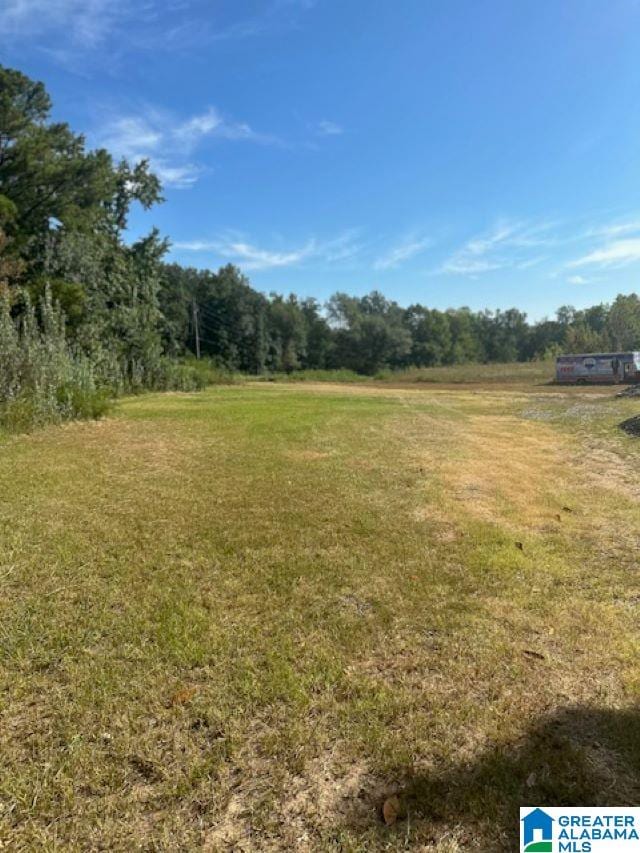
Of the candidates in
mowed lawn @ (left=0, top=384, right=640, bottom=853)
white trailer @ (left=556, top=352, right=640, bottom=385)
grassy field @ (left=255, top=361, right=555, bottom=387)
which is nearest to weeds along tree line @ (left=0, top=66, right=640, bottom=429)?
mowed lawn @ (left=0, top=384, right=640, bottom=853)

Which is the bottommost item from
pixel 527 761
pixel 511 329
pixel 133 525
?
pixel 527 761

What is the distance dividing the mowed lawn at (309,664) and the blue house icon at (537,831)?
0.04 metres

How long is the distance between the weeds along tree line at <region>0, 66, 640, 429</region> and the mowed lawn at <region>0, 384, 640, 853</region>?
4794 mm

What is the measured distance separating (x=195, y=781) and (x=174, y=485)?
3993mm

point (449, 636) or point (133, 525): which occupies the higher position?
point (133, 525)

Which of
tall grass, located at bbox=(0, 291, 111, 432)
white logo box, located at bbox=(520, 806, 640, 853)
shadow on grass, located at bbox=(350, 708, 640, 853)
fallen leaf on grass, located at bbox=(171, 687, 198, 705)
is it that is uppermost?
tall grass, located at bbox=(0, 291, 111, 432)

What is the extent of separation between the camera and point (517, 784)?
1772mm

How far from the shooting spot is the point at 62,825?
5.30 ft

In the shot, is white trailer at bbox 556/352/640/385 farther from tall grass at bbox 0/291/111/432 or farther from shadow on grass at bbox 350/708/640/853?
shadow on grass at bbox 350/708/640/853

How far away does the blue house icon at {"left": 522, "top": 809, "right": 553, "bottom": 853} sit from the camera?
63.1 inches

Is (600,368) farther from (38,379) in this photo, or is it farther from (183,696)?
(183,696)

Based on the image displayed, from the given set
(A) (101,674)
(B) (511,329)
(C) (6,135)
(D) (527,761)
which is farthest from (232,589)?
(B) (511,329)

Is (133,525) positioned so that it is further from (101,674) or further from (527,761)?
(527,761)

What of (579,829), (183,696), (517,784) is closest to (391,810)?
(517,784)
